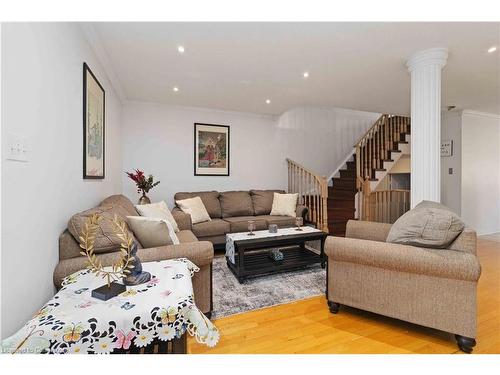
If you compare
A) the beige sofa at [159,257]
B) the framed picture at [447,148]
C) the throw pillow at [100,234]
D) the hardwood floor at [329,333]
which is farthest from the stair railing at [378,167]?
the throw pillow at [100,234]

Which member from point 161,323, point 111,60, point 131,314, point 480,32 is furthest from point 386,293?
point 111,60

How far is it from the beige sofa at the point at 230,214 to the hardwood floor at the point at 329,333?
1722 millimetres

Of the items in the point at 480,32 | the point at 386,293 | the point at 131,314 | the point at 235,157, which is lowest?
the point at 386,293

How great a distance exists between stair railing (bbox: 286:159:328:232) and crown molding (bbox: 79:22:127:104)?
336 centimetres

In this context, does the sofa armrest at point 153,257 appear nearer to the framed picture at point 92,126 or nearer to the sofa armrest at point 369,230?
the framed picture at point 92,126

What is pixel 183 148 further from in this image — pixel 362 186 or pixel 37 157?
pixel 362 186

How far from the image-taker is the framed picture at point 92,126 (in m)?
2.08

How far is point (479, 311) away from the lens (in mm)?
1987

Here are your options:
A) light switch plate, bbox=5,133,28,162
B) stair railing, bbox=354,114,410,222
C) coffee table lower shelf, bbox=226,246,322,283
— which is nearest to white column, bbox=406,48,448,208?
coffee table lower shelf, bbox=226,246,322,283

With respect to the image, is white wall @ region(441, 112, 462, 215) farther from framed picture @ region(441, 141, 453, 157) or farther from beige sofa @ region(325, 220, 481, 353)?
beige sofa @ region(325, 220, 481, 353)

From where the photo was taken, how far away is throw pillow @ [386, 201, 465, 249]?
1580mm

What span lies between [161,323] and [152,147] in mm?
3836
